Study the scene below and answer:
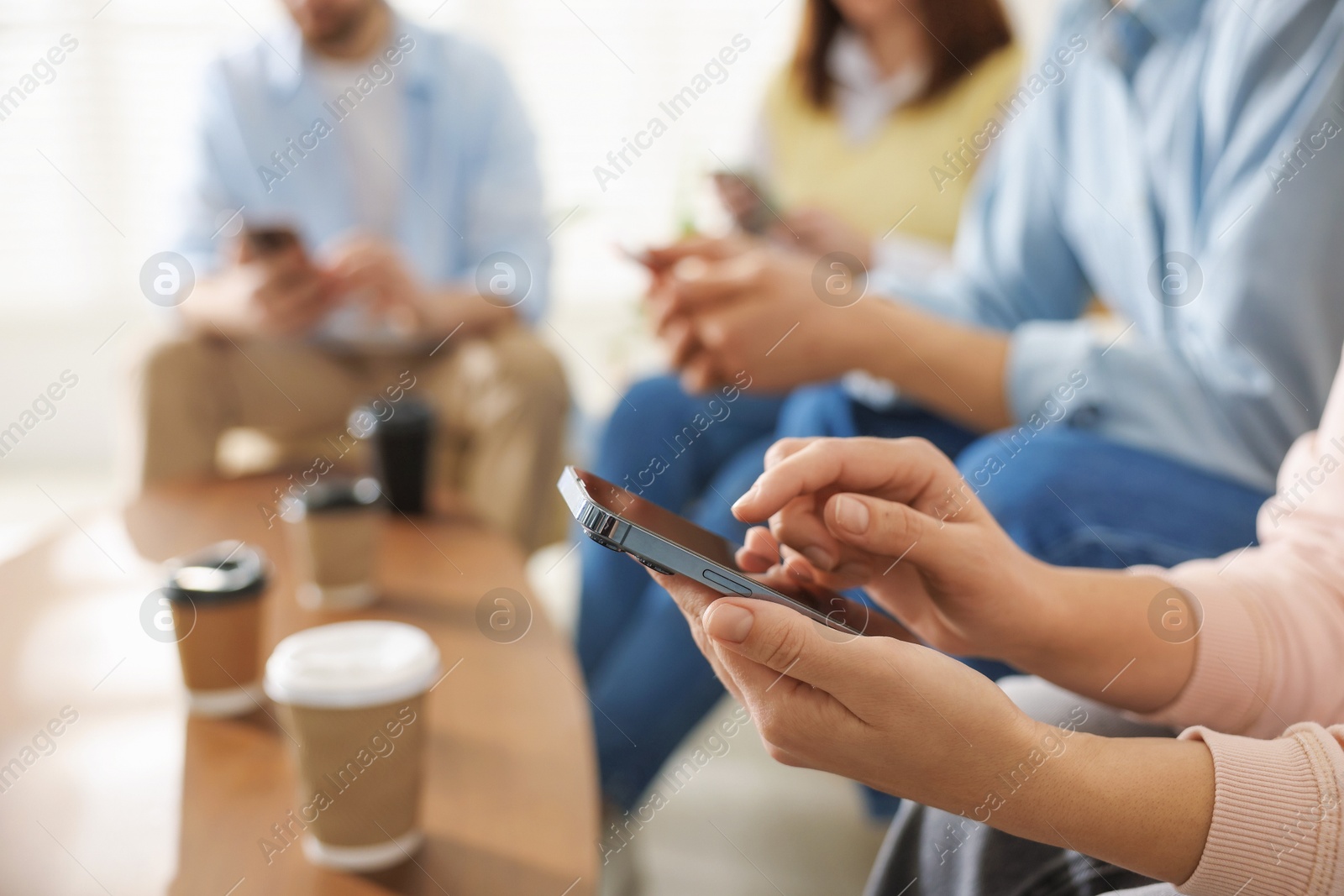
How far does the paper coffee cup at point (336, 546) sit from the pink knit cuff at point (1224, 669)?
71 cm

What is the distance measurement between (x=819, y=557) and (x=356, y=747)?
30cm

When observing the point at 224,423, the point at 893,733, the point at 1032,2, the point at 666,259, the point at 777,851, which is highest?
the point at 224,423

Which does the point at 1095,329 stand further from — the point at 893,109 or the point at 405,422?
the point at 893,109

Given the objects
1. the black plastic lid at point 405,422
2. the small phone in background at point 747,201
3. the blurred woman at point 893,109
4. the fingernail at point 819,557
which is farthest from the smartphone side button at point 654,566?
the blurred woman at point 893,109

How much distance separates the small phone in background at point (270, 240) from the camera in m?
1.54

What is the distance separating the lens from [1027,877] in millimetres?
569

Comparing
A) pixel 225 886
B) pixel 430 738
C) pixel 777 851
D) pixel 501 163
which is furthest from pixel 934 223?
pixel 225 886

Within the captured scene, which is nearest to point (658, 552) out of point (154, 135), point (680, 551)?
point (680, 551)

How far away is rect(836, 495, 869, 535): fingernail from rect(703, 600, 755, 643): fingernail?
11cm

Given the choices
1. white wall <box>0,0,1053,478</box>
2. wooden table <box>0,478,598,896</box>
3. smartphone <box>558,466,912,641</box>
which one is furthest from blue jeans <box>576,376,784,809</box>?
white wall <box>0,0,1053,478</box>

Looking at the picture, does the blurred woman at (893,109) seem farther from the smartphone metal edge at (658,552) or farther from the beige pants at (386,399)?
the smartphone metal edge at (658,552)

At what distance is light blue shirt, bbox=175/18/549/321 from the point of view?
2.01 m

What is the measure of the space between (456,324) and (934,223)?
910 mm

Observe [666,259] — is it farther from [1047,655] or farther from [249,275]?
[249,275]
